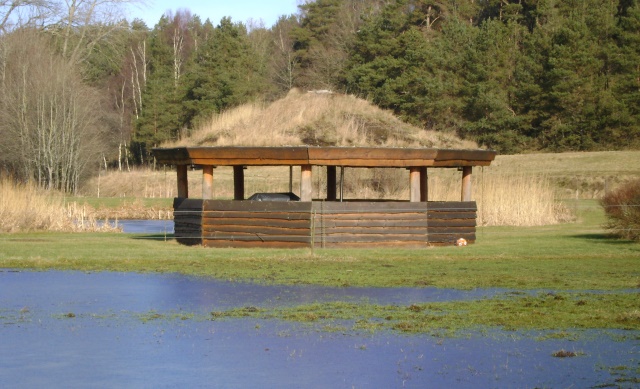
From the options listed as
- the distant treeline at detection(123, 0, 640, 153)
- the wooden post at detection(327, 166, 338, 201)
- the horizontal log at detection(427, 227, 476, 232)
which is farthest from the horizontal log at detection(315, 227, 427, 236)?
the distant treeline at detection(123, 0, 640, 153)

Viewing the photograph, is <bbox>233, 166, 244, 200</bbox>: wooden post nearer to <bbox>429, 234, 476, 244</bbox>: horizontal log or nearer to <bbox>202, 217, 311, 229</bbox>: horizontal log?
<bbox>202, 217, 311, 229</bbox>: horizontal log

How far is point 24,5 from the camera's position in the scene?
6600 cm

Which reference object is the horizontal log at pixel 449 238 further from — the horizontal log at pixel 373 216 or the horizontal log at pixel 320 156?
the horizontal log at pixel 320 156

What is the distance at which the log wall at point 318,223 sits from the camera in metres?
26.4

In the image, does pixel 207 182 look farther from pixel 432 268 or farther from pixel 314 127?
pixel 432 268

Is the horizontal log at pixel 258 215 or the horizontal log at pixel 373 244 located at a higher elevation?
the horizontal log at pixel 258 215

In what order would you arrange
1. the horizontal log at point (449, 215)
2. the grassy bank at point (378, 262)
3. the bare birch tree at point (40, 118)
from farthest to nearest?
the bare birch tree at point (40, 118) → the horizontal log at point (449, 215) → the grassy bank at point (378, 262)

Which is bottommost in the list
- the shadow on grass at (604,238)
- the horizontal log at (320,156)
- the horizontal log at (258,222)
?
the shadow on grass at (604,238)

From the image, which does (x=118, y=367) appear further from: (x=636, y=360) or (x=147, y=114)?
(x=147, y=114)

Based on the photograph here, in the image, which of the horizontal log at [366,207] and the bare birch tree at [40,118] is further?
the bare birch tree at [40,118]

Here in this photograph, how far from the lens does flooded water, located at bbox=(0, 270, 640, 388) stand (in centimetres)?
1096

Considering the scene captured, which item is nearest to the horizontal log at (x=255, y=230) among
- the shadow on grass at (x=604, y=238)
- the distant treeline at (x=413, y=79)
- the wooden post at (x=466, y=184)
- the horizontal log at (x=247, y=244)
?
the horizontal log at (x=247, y=244)

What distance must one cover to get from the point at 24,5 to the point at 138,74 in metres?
37.2

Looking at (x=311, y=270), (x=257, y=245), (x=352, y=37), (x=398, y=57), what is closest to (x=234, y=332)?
(x=311, y=270)
